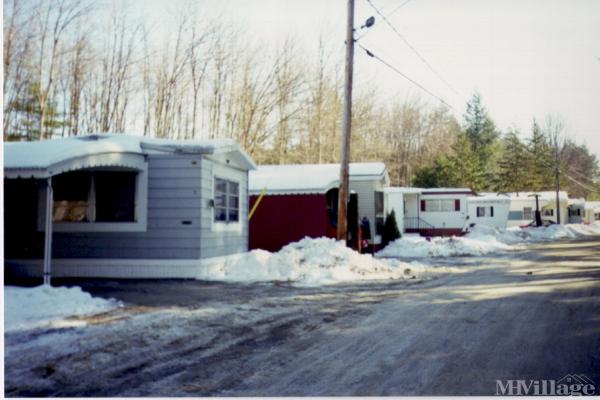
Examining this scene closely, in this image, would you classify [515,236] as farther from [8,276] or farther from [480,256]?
[8,276]

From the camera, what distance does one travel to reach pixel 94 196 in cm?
955

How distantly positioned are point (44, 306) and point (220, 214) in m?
4.84

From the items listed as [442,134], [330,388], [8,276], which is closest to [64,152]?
[8,276]

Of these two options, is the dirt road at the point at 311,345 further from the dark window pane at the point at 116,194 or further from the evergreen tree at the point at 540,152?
the evergreen tree at the point at 540,152

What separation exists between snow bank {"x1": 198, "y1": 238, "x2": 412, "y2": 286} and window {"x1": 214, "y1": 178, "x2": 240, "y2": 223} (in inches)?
33.5

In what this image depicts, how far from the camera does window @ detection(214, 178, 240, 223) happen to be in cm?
1036

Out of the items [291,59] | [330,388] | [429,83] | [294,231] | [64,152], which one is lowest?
[330,388]

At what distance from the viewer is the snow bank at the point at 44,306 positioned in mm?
5359

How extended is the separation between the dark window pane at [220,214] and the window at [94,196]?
156 cm

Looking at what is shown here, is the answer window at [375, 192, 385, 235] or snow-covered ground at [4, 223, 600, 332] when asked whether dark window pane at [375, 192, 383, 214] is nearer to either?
window at [375, 192, 385, 235]

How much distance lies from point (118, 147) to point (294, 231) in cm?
655

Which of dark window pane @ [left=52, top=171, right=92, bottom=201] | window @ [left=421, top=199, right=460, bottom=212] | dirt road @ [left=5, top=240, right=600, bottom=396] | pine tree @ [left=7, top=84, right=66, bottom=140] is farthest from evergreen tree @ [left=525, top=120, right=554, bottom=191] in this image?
pine tree @ [left=7, top=84, right=66, bottom=140]

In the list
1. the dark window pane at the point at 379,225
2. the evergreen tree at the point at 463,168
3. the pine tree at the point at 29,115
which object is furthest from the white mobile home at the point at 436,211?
the pine tree at the point at 29,115

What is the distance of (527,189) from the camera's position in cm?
2434
